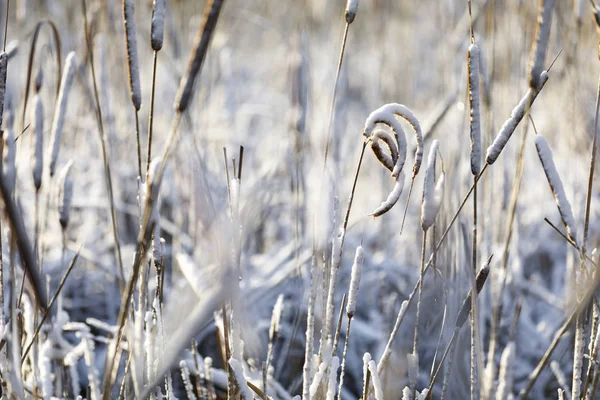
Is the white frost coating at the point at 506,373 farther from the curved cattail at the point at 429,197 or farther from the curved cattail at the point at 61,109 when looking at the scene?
the curved cattail at the point at 61,109

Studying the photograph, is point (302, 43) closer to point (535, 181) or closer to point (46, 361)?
point (46, 361)

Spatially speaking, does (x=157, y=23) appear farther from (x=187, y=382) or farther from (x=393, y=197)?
(x=187, y=382)

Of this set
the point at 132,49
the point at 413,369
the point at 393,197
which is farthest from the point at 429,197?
A: the point at 132,49

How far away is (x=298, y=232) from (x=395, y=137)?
0.27 metres

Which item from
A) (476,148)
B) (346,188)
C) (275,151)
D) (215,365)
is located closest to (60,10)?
(275,151)

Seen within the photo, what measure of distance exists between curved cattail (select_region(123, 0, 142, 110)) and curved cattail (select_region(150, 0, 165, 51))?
0.06 ft

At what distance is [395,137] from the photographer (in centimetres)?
45

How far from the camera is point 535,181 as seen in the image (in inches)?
69.2

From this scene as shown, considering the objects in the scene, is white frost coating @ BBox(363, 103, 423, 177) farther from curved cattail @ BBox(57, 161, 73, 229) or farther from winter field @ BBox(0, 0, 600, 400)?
curved cattail @ BBox(57, 161, 73, 229)

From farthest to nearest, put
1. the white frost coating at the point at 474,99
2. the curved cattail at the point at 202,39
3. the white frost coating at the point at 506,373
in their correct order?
1. the white frost coating at the point at 506,373
2. the white frost coating at the point at 474,99
3. the curved cattail at the point at 202,39

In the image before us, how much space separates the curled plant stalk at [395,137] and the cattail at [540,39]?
0.09 m

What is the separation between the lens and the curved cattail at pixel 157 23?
1.29ft

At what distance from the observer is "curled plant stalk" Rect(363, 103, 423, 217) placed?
44 centimetres

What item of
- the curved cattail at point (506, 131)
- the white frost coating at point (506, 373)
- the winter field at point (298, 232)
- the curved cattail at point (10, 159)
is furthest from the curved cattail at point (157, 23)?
the white frost coating at point (506, 373)
